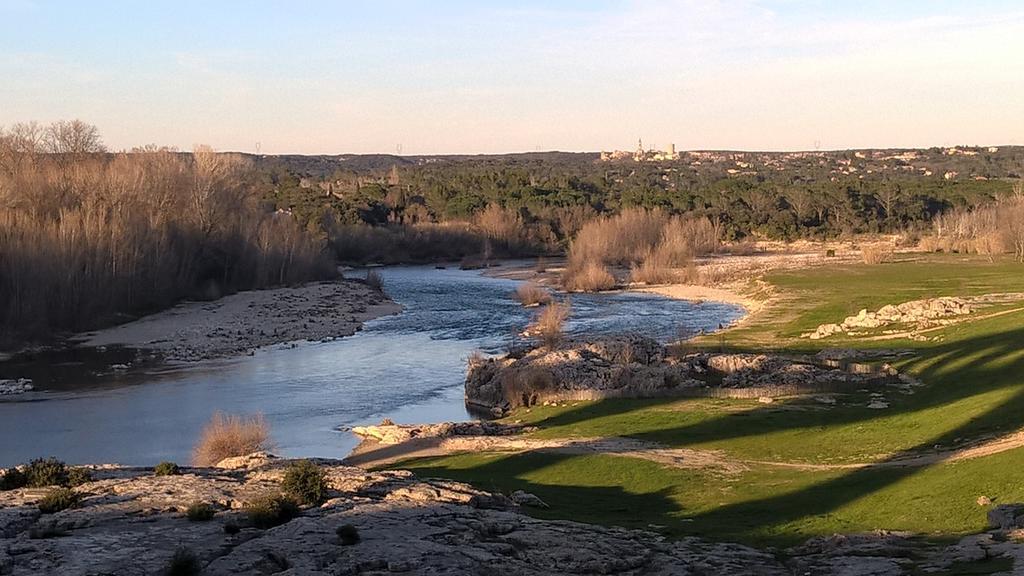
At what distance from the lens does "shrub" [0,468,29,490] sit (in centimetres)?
2095

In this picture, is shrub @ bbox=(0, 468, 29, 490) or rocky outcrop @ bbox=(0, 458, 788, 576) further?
shrub @ bbox=(0, 468, 29, 490)

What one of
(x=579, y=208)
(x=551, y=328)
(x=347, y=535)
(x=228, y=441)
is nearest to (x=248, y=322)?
(x=551, y=328)

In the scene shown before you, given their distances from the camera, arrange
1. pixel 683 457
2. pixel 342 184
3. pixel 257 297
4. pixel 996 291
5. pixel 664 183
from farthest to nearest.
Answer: pixel 664 183, pixel 342 184, pixel 257 297, pixel 996 291, pixel 683 457

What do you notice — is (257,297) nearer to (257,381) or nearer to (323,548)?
(257,381)

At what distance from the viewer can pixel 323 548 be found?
16.4m

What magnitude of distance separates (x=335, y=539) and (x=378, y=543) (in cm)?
70

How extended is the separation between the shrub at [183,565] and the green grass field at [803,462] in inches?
289

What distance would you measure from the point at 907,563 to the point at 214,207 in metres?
73.8

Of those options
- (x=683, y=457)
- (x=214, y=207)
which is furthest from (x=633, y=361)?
(x=214, y=207)

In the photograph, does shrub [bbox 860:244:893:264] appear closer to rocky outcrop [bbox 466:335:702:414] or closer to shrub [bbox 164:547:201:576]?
rocky outcrop [bbox 466:335:702:414]

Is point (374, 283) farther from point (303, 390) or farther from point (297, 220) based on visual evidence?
point (303, 390)

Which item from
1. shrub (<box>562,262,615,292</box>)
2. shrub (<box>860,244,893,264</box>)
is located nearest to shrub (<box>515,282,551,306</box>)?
Result: shrub (<box>562,262,615,292</box>)

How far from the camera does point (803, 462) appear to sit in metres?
25.8

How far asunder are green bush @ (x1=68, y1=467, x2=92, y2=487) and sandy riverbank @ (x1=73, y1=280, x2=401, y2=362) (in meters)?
35.2
